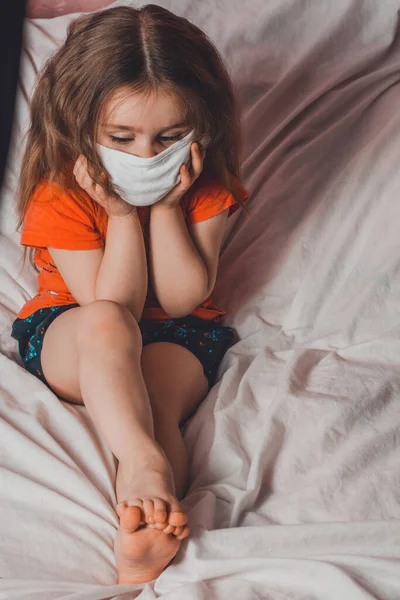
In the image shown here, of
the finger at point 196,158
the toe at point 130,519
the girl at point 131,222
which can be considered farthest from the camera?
the finger at point 196,158

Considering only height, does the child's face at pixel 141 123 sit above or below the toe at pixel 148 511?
above

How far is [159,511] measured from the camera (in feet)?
2.85

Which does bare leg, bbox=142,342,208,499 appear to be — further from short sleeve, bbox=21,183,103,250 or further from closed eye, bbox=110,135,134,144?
closed eye, bbox=110,135,134,144

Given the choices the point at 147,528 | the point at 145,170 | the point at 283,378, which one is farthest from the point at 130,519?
the point at 145,170

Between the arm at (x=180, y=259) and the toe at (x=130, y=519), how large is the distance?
0.44 meters

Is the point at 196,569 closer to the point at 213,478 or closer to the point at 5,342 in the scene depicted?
the point at 213,478

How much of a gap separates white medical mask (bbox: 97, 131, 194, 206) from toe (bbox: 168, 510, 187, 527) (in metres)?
0.47

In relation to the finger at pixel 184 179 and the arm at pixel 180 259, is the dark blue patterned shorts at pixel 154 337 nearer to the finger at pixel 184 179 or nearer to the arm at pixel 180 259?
the arm at pixel 180 259

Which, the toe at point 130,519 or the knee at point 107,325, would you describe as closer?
the toe at point 130,519

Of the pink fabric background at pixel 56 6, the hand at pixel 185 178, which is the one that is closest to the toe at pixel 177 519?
the hand at pixel 185 178

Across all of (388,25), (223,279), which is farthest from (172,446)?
(388,25)

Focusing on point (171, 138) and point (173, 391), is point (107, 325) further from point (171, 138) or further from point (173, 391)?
point (171, 138)

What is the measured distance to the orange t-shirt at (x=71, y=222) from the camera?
1206mm

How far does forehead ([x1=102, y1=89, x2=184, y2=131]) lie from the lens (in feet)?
3.50
